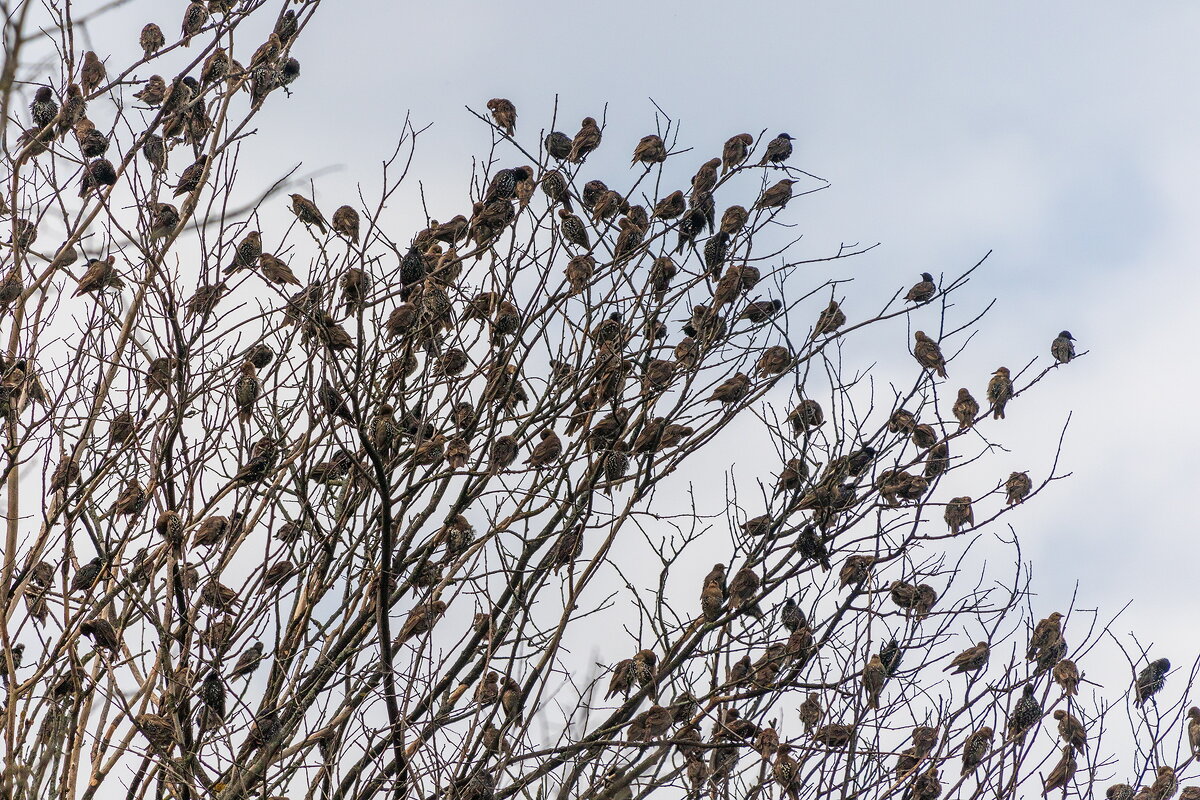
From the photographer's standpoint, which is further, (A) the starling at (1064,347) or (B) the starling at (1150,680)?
(A) the starling at (1064,347)

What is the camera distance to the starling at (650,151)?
22.5ft

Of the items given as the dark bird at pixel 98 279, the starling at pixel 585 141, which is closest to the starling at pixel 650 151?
the starling at pixel 585 141

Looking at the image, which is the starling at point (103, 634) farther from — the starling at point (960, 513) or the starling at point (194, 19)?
the starling at point (960, 513)

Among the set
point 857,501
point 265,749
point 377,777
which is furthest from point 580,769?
point 857,501

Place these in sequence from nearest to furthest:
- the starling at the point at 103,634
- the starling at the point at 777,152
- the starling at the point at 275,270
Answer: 1. the starling at the point at 103,634
2. the starling at the point at 275,270
3. the starling at the point at 777,152

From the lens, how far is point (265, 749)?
16.5ft

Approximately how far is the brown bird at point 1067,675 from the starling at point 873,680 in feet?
3.10

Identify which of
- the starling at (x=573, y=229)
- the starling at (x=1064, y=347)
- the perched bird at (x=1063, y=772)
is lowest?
the perched bird at (x=1063, y=772)

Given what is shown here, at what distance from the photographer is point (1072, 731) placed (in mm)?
5543

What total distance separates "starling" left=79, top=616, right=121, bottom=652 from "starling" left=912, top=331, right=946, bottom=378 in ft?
13.5

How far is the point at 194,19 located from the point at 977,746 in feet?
17.7

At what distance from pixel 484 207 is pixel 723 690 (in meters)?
2.71

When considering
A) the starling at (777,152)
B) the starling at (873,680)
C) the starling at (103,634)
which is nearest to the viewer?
the starling at (873,680)

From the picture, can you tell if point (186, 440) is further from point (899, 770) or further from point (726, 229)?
point (899, 770)
